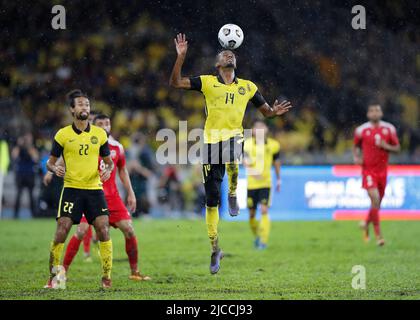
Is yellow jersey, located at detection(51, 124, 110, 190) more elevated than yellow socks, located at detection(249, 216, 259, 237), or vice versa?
yellow jersey, located at detection(51, 124, 110, 190)

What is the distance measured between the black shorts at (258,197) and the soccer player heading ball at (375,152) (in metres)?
1.76

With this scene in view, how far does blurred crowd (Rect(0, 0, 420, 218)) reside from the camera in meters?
20.8

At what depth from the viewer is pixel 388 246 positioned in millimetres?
15406

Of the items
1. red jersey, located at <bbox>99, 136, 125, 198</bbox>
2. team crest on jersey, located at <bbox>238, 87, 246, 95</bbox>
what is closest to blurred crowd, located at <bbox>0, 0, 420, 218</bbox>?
red jersey, located at <bbox>99, 136, 125, 198</bbox>

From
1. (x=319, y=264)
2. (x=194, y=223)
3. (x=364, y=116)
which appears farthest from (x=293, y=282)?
(x=364, y=116)

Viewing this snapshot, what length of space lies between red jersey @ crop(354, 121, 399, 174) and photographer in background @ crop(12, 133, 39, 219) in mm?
10206

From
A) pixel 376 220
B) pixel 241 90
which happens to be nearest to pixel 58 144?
pixel 241 90

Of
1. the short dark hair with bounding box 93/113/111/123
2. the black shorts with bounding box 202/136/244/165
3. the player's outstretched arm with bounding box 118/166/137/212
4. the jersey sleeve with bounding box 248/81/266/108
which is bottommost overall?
the player's outstretched arm with bounding box 118/166/137/212

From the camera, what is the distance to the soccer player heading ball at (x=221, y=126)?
9.98 m

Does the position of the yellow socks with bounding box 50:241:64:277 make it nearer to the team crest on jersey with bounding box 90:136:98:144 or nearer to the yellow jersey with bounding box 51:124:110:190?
the yellow jersey with bounding box 51:124:110:190

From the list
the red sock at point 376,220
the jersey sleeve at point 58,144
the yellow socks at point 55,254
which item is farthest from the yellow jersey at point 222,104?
the red sock at point 376,220

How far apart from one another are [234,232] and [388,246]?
4.56m

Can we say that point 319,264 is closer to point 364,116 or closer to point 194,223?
point 194,223

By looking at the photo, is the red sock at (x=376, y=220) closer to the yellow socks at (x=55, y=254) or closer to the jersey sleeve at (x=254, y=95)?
the jersey sleeve at (x=254, y=95)
